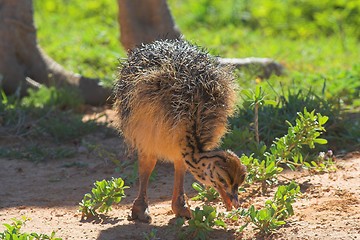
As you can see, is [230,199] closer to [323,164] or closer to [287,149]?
[287,149]

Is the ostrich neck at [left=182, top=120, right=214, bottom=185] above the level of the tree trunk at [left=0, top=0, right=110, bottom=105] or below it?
below

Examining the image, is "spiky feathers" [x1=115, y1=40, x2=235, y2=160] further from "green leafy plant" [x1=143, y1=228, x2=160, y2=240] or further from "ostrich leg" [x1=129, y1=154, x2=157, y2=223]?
"green leafy plant" [x1=143, y1=228, x2=160, y2=240]

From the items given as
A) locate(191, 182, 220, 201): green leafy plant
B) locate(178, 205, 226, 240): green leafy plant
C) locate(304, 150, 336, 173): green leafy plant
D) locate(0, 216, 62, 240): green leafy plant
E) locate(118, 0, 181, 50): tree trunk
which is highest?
locate(118, 0, 181, 50): tree trunk

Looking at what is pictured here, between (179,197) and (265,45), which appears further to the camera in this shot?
(265,45)

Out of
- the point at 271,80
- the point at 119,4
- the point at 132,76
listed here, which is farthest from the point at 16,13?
the point at 132,76

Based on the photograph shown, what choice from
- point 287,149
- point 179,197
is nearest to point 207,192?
point 179,197

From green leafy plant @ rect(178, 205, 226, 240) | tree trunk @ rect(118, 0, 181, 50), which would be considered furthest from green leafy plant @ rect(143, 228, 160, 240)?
tree trunk @ rect(118, 0, 181, 50)

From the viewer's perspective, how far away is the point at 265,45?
11914 millimetres

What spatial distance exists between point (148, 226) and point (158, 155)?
1.66ft

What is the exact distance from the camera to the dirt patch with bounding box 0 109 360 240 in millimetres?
5254

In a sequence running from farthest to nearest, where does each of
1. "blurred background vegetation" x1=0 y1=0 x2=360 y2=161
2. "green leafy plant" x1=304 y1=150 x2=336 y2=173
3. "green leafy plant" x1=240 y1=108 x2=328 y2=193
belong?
"blurred background vegetation" x1=0 y1=0 x2=360 y2=161, "green leafy plant" x1=304 y1=150 x2=336 y2=173, "green leafy plant" x1=240 y1=108 x2=328 y2=193

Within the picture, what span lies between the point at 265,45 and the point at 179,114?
6965mm

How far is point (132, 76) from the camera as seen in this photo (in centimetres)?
564

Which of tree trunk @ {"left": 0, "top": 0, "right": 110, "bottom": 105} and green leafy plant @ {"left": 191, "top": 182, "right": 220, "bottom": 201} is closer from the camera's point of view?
green leafy plant @ {"left": 191, "top": 182, "right": 220, "bottom": 201}
